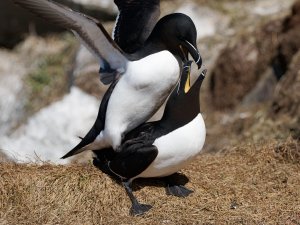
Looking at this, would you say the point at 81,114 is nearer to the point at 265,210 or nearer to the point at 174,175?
the point at 174,175

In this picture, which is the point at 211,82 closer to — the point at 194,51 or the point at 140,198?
the point at 140,198

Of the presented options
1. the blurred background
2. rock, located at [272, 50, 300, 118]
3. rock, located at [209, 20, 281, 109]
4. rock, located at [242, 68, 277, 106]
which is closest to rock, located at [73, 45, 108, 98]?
the blurred background

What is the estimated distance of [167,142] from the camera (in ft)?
21.5

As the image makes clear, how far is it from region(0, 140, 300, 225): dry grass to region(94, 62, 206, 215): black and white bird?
0.20 metres

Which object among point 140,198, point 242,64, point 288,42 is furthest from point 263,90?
point 140,198

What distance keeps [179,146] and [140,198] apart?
2.33ft

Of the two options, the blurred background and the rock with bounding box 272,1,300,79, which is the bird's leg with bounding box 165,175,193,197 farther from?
the rock with bounding box 272,1,300,79

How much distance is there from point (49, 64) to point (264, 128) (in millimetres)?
5961

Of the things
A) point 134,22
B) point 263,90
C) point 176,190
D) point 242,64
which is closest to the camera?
point 176,190

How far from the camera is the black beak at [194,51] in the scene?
20.9 feet

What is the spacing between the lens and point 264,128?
1098 centimetres

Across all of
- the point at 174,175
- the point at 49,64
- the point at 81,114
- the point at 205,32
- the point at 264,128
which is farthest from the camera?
the point at 49,64

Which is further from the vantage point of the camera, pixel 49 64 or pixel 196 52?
pixel 49 64

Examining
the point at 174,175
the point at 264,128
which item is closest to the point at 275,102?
the point at 264,128
